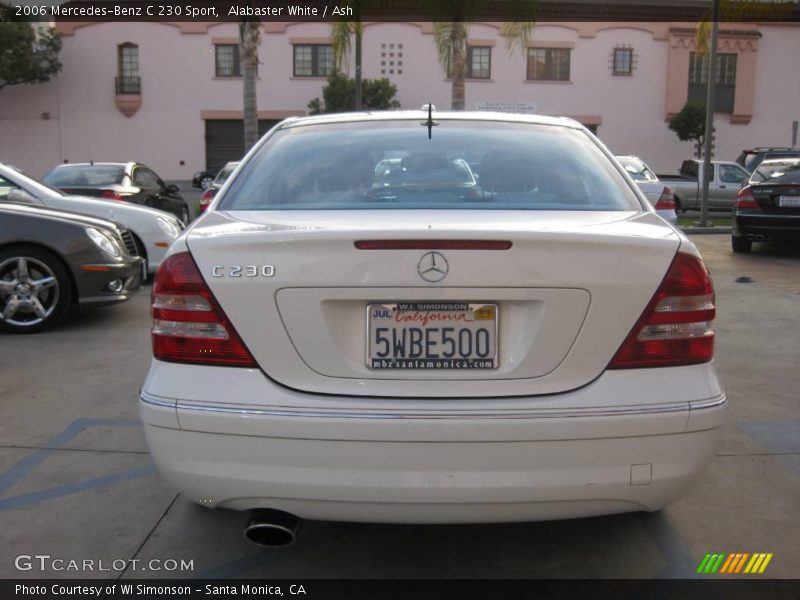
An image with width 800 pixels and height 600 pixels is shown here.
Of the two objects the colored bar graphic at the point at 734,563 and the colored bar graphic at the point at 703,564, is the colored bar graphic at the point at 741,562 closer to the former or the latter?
the colored bar graphic at the point at 734,563

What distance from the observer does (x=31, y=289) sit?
6.77 m

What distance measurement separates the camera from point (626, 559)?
3.10 meters

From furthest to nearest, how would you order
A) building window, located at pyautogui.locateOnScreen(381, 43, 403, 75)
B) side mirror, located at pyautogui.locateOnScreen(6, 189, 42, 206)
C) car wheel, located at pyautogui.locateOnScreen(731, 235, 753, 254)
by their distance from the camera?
building window, located at pyautogui.locateOnScreen(381, 43, 403, 75) → car wheel, located at pyautogui.locateOnScreen(731, 235, 753, 254) → side mirror, located at pyautogui.locateOnScreen(6, 189, 42, 206)

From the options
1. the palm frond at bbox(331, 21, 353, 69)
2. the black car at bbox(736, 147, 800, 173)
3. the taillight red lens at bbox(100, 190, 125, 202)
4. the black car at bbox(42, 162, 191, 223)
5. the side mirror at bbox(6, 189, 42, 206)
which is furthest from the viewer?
the black car at bbox(736, 147, 800, 173)

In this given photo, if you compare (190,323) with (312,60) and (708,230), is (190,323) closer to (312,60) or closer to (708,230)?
(708,230)

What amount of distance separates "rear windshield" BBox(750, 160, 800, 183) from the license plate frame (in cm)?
25

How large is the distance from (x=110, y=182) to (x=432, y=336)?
9.93 metres

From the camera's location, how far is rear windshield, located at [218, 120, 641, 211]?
3.14m

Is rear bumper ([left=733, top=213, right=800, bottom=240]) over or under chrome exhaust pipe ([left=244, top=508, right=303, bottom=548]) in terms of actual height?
over

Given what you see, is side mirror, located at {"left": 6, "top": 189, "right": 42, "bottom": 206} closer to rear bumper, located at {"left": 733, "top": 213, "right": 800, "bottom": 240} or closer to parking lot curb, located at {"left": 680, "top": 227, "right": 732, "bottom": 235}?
rear bumper, located at {"left": 733, "top": 213, "right": 800, "bottom": 240}

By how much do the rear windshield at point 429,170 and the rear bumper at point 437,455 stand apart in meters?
0.83

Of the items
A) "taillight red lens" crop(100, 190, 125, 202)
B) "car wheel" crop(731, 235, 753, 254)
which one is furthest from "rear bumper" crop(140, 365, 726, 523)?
"car wheel" crop(731, 235, 753, 254)

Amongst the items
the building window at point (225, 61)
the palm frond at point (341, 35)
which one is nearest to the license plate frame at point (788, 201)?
the palm frond at point (341, 35)

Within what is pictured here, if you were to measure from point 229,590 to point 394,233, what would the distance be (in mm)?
1361
